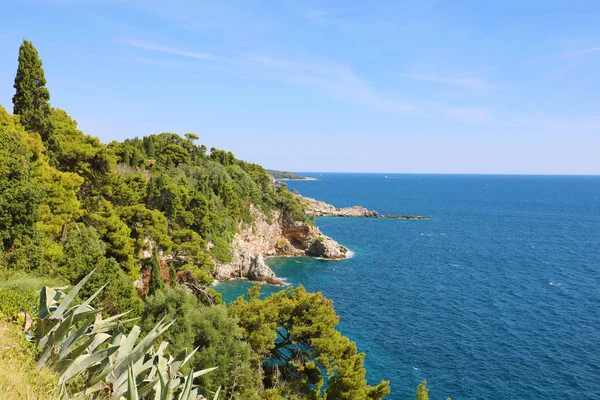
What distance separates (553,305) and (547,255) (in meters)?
27.7

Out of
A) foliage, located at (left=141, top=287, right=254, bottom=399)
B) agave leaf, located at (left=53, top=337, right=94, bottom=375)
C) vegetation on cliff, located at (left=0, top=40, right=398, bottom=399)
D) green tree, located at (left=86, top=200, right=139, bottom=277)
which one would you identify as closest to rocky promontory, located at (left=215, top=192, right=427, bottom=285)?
vegetation on cliff, located at (left=0, top=40, right=398, bottom=399)

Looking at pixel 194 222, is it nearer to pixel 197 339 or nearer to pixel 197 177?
pixel 197 177

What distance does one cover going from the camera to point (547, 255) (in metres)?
66.3

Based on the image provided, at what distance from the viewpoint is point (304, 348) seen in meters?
23.4

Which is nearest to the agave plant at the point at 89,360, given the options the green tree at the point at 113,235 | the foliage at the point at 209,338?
the foliage at the point at 209,338

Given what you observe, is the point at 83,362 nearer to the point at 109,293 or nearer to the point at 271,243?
the point at 109,293

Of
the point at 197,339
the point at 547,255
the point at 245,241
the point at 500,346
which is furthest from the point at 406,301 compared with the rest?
the point at 547,255

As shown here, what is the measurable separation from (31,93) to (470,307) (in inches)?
1811

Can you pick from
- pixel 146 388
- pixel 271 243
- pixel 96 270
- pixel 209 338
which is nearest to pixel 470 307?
pixel 209 338

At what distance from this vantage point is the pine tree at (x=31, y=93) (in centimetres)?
2558

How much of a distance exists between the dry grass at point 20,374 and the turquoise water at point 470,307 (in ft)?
83.3

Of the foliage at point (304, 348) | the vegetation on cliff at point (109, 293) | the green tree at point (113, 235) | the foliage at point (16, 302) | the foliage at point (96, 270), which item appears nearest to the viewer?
the foliage at point (16, 302)

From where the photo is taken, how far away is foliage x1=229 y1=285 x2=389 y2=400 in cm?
2044

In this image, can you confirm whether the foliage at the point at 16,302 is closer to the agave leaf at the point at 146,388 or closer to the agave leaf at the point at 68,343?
the agave leaf at the point at 68,343
